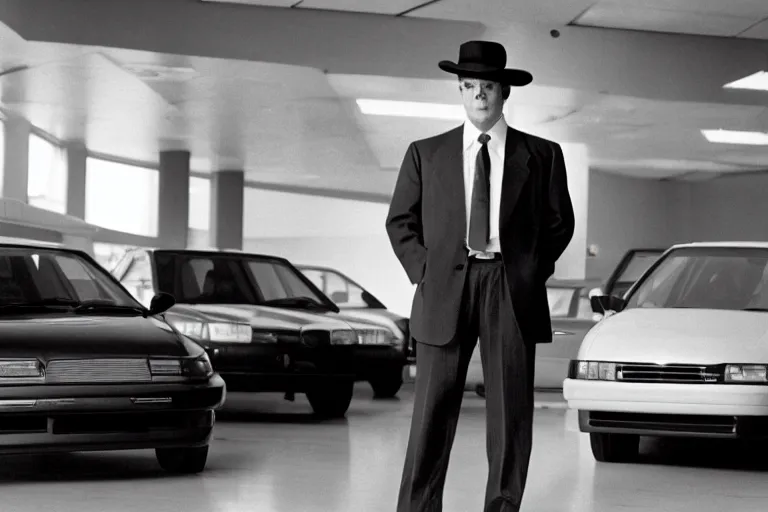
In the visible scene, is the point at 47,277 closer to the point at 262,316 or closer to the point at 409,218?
the point at 262,316

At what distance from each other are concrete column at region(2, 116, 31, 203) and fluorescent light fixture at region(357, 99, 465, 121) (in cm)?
457

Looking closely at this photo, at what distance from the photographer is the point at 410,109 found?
60.7 feet

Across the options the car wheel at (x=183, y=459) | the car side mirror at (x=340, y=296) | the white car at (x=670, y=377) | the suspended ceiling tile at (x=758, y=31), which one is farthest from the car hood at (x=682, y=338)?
the car side mirror at (x=340, y=296)

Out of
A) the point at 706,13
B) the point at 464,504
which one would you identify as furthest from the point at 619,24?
the point at 464,504

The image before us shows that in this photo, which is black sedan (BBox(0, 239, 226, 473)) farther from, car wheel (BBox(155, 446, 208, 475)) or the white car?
the white car

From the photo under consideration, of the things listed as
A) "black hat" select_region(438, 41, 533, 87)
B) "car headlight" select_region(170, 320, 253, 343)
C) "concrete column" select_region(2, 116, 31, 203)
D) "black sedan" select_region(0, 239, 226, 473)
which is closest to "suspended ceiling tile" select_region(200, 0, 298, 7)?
"car headlight" select_region(170, 320, 253, 343)

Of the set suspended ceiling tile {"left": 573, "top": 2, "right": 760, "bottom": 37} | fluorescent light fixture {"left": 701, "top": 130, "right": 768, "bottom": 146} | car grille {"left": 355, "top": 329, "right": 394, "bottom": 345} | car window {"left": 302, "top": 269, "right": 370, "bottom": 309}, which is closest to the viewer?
car grille {"left": 355, "top": 329, "right": 394, "bottom": 345}

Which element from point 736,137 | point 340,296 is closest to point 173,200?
point 340,296

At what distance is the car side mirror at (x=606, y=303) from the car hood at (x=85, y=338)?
3.00m

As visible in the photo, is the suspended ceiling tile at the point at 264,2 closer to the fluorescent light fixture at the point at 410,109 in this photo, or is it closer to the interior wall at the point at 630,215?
the fluorescent light fixture at the point at 410,109

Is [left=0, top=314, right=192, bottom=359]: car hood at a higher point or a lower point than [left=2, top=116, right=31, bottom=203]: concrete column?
lower

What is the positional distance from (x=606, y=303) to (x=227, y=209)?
515 inches

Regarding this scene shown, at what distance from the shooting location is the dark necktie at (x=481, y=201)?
210 inches

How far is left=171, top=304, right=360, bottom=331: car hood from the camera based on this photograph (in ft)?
37.3
